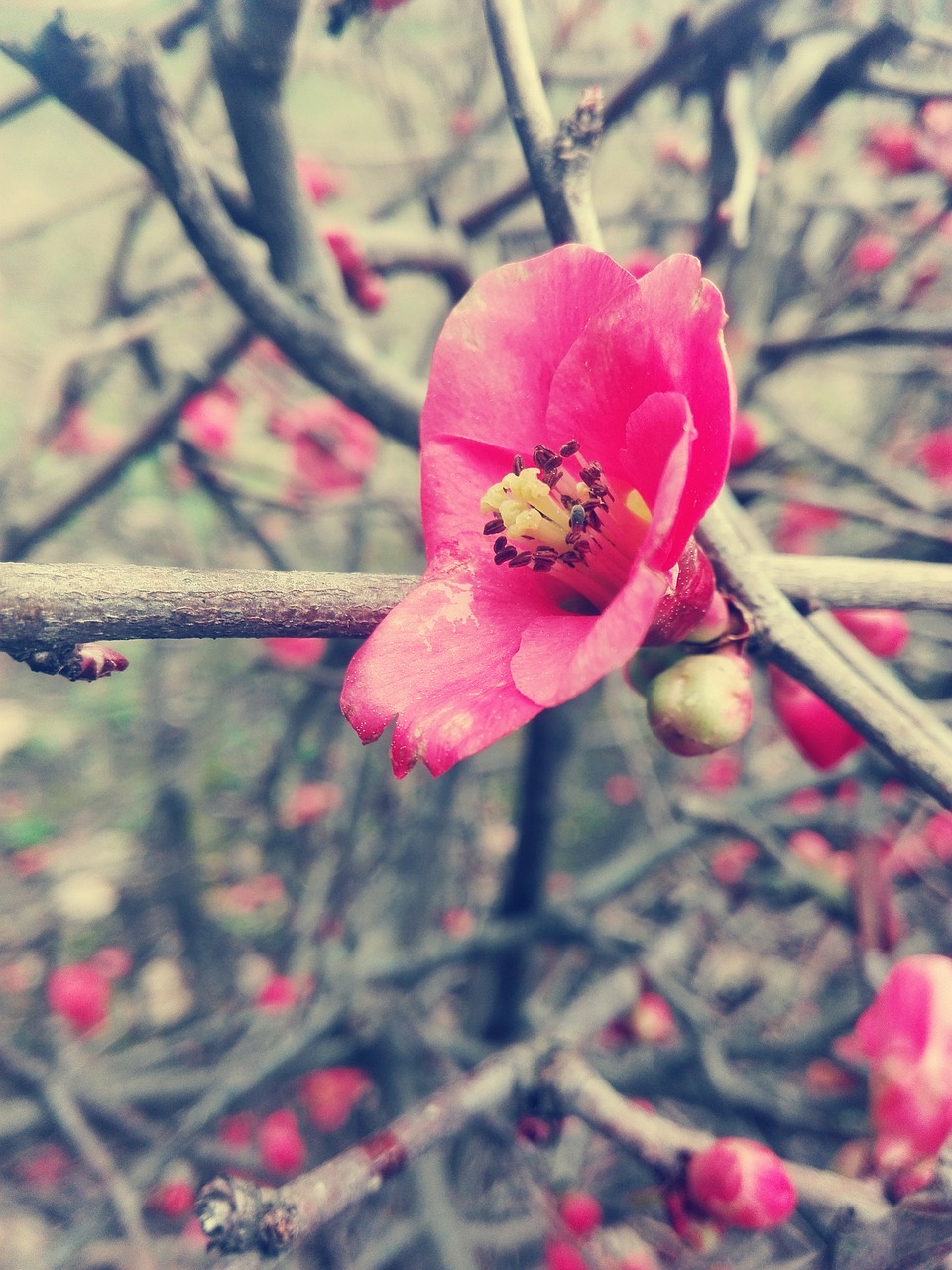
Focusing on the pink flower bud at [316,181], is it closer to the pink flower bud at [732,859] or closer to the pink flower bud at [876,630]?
the pink flower bud at [876,630]

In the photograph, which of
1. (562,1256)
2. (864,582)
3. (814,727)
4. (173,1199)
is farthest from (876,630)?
(173,1199)

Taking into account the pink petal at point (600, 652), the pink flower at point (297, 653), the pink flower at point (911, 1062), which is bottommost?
the pink flower at point (297, 653)

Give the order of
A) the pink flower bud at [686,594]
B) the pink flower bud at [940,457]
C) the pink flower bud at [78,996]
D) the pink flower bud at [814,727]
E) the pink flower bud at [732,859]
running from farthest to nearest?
the pink flower bud at [940,457] → the pink flower bud at [732,859] → the pink flower bud at [78,996] → the pink flower bud at [814,727] → the pink flower bud at [686,594]

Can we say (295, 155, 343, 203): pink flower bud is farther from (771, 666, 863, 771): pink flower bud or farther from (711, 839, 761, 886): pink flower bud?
(711, 839, 761, 886): pink flower bud

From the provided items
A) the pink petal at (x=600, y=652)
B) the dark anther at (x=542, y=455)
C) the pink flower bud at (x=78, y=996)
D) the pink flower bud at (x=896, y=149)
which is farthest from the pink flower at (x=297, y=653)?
the pink flower bud at (x=896, y=149)

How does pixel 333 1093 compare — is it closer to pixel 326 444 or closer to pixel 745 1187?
pixel 745 1187

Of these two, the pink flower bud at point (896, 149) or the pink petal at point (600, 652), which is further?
the pink flower bud at point (896, 149)

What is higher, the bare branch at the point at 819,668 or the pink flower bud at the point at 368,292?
the pink flower bud at the point at 368,292
